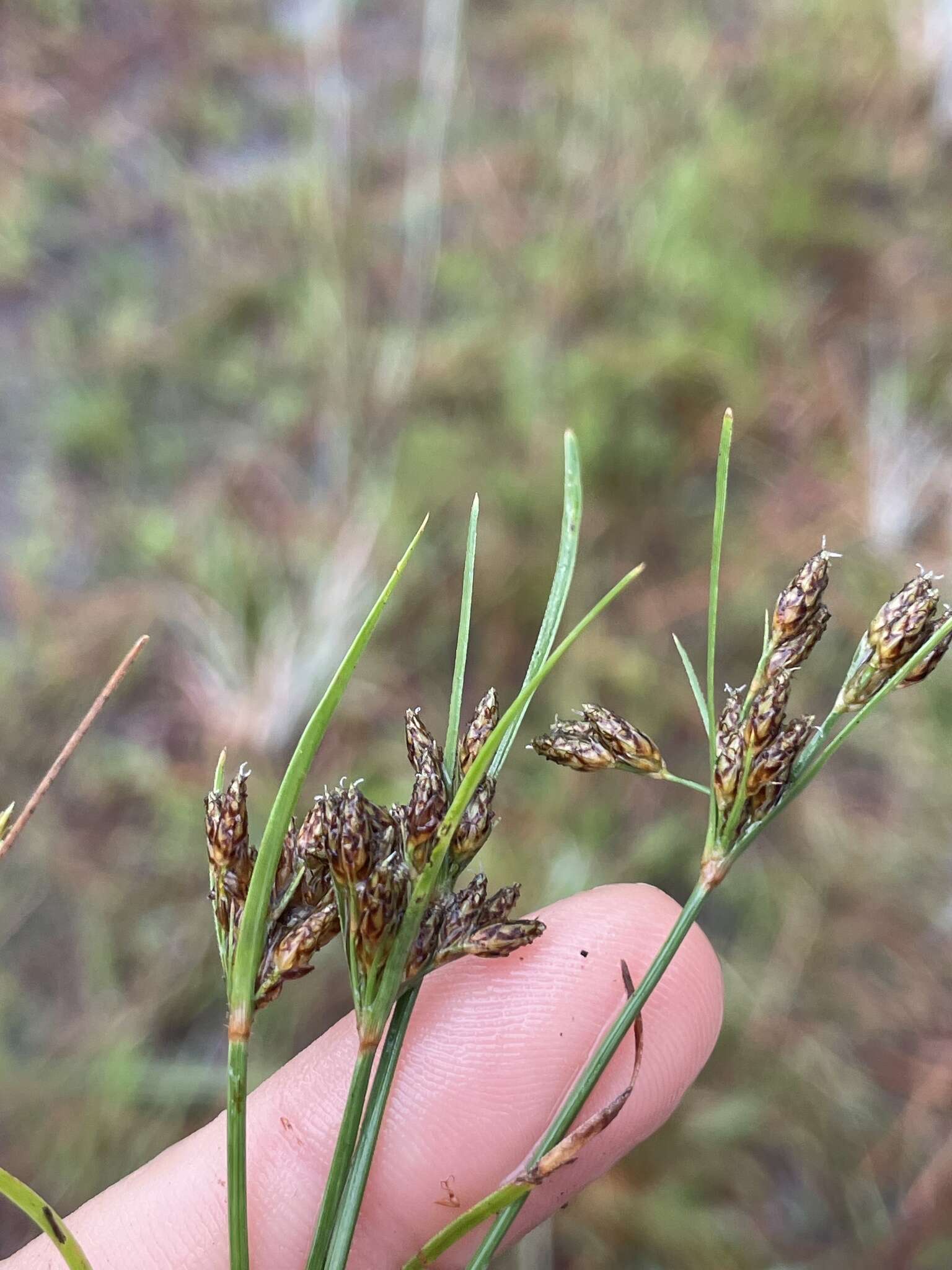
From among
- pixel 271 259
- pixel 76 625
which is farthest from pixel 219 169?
pixel 76 625

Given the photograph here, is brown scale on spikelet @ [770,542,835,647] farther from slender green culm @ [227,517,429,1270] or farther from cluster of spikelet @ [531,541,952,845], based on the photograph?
slender green culm @ [227,517,429,1270]

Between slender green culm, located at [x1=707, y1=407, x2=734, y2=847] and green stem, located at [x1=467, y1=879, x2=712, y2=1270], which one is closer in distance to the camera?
slender green culm, located at [x1=707, y1=407, x2=734, y2=847]

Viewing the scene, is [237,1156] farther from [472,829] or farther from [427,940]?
[472,829]

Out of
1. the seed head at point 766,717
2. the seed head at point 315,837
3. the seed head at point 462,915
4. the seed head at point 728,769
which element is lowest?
A: the seed head at point 462,915

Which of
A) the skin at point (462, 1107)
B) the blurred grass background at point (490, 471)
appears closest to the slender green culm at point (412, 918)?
the skin at point (462, 1107)

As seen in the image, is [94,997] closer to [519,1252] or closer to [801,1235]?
[519,1252]

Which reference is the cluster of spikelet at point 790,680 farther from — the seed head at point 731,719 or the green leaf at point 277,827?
the green leaf at point 277,827

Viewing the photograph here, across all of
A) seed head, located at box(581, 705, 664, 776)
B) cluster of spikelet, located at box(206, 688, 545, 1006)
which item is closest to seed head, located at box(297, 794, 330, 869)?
cluster of spikelet, located at box(206, 688, 545, 1006)

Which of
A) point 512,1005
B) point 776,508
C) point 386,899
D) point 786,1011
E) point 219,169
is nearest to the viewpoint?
point 386,899
